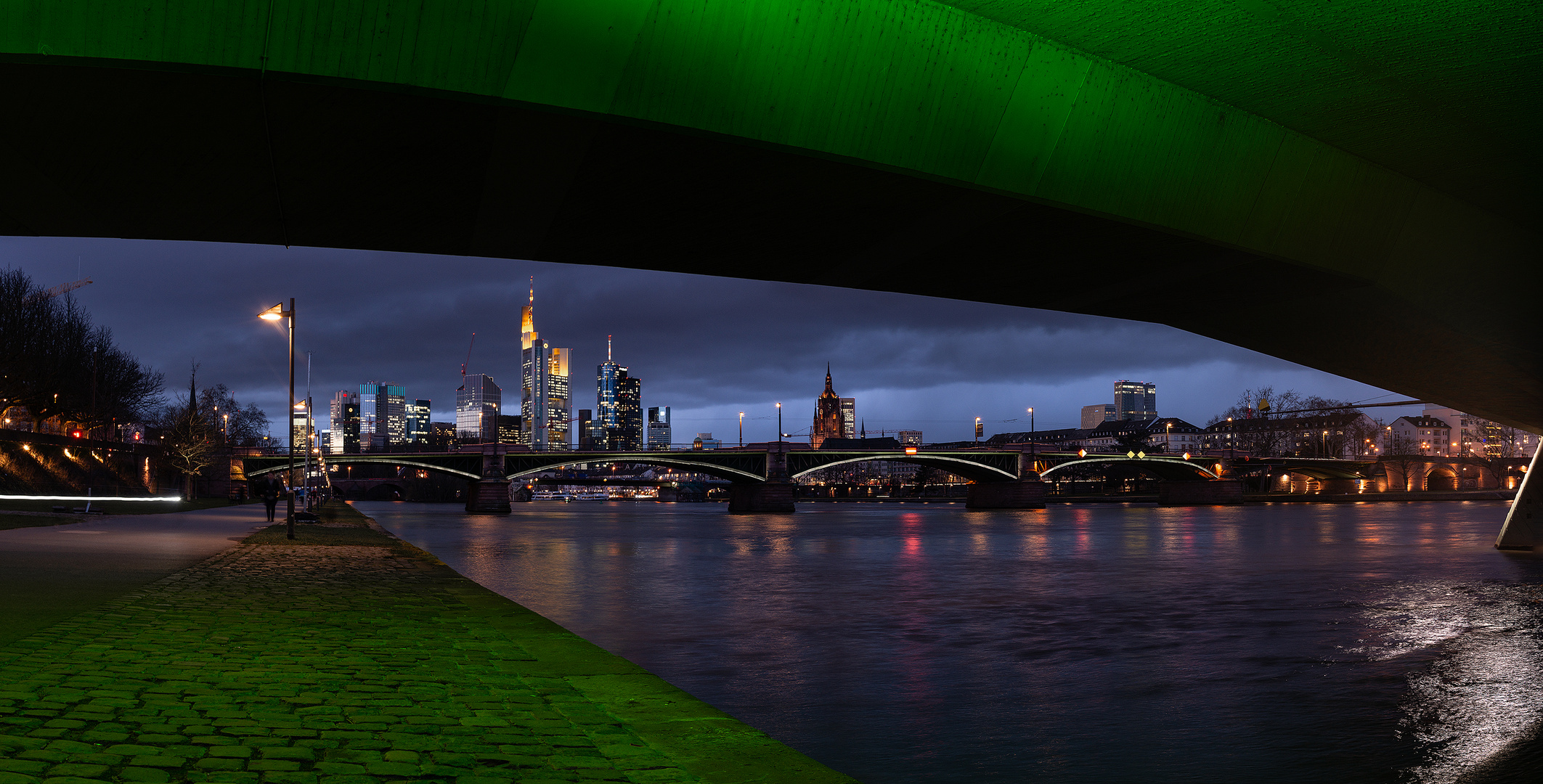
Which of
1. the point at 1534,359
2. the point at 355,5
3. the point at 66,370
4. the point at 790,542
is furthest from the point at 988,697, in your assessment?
the point at 66,370

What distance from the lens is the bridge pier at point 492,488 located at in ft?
388

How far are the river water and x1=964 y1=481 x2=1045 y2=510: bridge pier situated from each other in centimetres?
7960

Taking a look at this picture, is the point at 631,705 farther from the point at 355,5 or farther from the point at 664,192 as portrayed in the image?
the point at 355,5

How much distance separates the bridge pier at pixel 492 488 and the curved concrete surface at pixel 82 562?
7915cm

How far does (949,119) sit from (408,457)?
111746 mm

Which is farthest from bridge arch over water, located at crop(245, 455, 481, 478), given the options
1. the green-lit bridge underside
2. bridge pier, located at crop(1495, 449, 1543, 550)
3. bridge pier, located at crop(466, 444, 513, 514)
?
the green-lit bridge underside

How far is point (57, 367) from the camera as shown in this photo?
7631 cm

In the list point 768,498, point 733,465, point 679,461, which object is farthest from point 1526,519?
point 768,498

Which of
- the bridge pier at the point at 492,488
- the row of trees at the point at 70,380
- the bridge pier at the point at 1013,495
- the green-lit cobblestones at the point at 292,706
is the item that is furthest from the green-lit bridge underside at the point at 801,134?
the bridge pier at the point at 1013,495

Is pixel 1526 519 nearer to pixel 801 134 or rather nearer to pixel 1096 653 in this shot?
pixel 1096 653

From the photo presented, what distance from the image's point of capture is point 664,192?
10.2 m

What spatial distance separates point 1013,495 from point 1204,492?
31.7m

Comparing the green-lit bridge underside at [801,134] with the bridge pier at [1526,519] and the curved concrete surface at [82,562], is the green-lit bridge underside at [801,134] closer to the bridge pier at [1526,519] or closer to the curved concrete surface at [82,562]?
the curved concrete surface at [82,562]

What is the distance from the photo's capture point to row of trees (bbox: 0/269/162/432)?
7112cm
